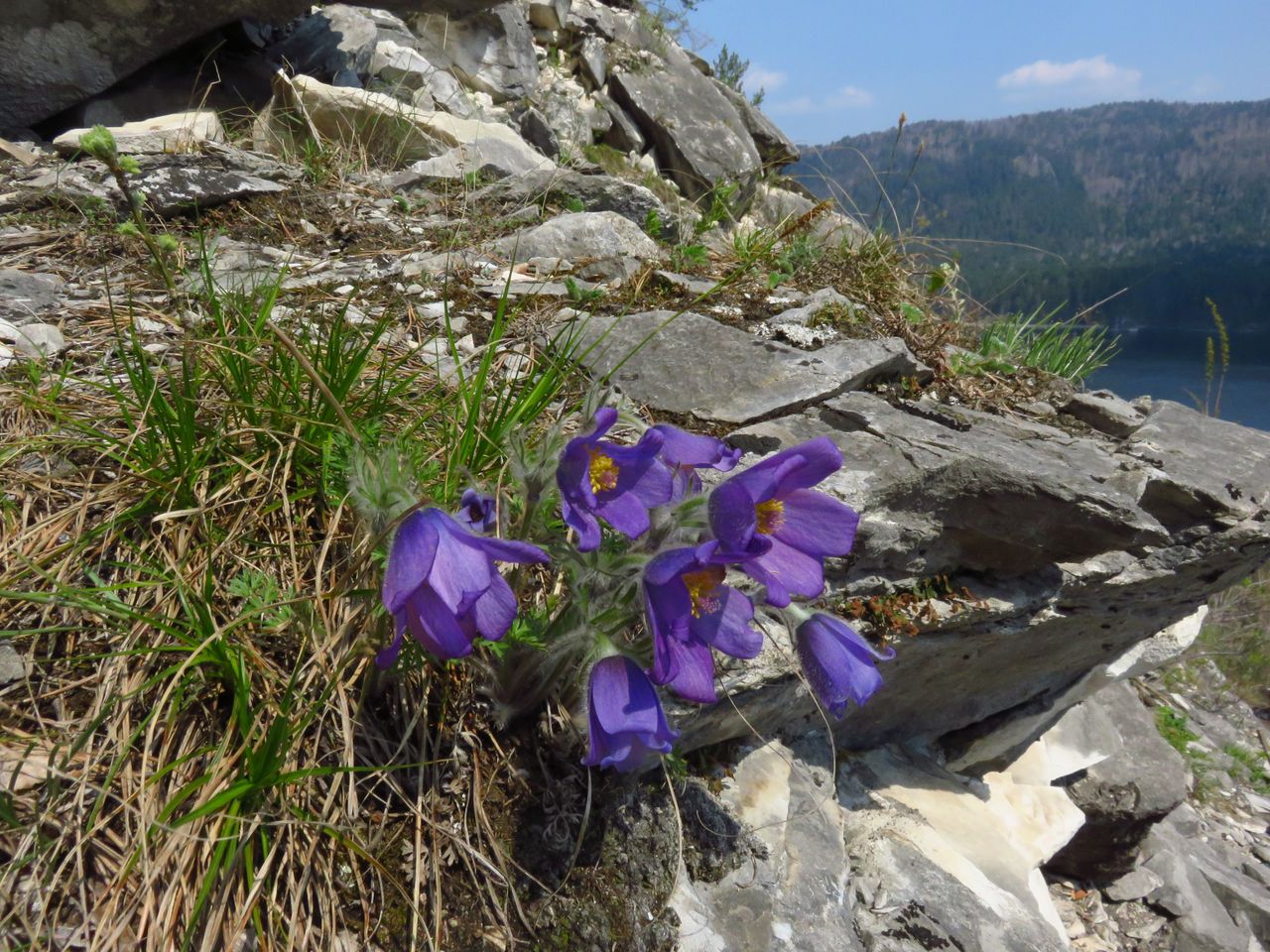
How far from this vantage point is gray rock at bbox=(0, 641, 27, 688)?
1554 mm

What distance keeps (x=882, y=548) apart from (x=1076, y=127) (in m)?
40.8

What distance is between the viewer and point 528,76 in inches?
304

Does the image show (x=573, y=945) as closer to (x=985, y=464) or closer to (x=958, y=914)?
(x=958, y=914)

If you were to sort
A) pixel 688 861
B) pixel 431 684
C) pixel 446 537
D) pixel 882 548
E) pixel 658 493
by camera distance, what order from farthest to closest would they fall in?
pixel 882 548, pixel 688 861, pixel 431 684, pixel 658 493, pixel 446 537

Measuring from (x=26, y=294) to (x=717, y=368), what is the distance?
2309mm

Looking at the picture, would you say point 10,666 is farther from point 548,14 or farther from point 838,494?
point 548,14

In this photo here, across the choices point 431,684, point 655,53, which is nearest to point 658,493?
point 431,684

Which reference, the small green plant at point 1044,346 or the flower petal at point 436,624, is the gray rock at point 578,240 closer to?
the small green plant at point 1044,346

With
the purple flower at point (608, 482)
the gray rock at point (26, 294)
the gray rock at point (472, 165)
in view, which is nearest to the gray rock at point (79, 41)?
the gray rock at point (472, 165)

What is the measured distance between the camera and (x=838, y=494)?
222 cm

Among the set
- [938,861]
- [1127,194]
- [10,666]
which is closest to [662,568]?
[10,666]

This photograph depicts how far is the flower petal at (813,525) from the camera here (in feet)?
4.82

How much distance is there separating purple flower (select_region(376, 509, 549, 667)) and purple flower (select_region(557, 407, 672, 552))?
0.17 meters

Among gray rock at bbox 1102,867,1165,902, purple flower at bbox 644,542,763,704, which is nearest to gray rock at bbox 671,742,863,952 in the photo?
purple flower at bbox 644,542,763,704
